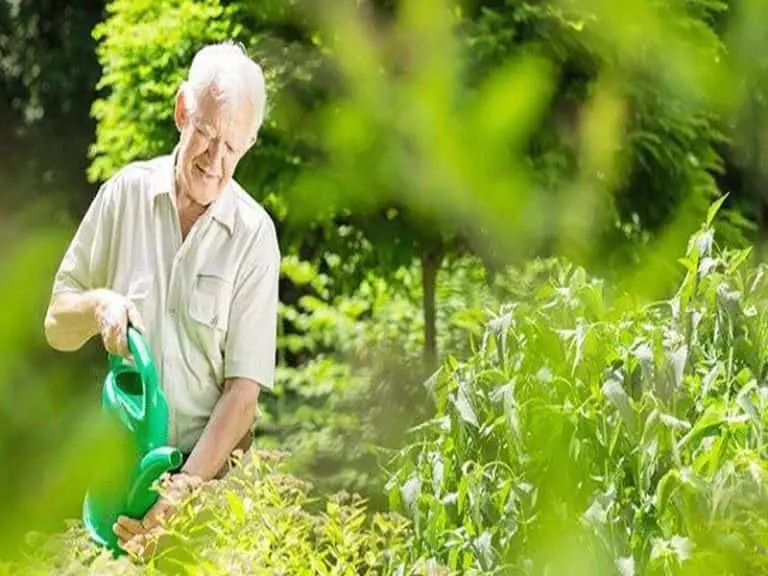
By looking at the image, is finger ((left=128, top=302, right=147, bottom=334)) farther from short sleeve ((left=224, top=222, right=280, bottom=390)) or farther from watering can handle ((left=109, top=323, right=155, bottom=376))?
short sleeve ((left=224, top=222, right=280, bottom=390))

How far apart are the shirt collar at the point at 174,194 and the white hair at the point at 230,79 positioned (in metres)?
0.10

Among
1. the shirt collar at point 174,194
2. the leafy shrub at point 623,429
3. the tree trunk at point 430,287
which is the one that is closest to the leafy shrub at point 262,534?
the leafy shrub at point 623,429

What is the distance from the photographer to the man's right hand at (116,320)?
74.9 inches

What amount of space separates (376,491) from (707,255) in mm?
1676

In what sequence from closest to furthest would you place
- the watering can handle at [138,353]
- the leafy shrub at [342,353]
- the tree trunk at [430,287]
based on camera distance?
1. the watering can handle at [138,353]
2. the leafy shrub at [342,353]
3. the tree trunk at [430,287]

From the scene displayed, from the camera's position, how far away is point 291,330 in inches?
173

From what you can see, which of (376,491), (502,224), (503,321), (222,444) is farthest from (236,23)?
(502,224)

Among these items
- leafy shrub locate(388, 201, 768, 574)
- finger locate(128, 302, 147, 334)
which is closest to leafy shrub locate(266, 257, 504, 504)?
finger locate(128, 302, 147, 334)

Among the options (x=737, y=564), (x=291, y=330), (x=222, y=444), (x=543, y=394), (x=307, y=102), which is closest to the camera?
(x=737, y=564)

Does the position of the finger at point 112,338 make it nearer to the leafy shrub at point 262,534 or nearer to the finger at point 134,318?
the finger at point 134,318

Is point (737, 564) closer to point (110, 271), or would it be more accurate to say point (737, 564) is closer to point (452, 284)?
point (110, 271)

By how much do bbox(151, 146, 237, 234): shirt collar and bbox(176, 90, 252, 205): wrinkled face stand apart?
0.01 metres

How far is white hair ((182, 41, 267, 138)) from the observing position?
205 centimetres

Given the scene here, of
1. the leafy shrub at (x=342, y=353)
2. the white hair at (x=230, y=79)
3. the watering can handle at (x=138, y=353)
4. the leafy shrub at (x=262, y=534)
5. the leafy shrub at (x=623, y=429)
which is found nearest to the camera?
the leafy shrub at (x=623, y=429)
